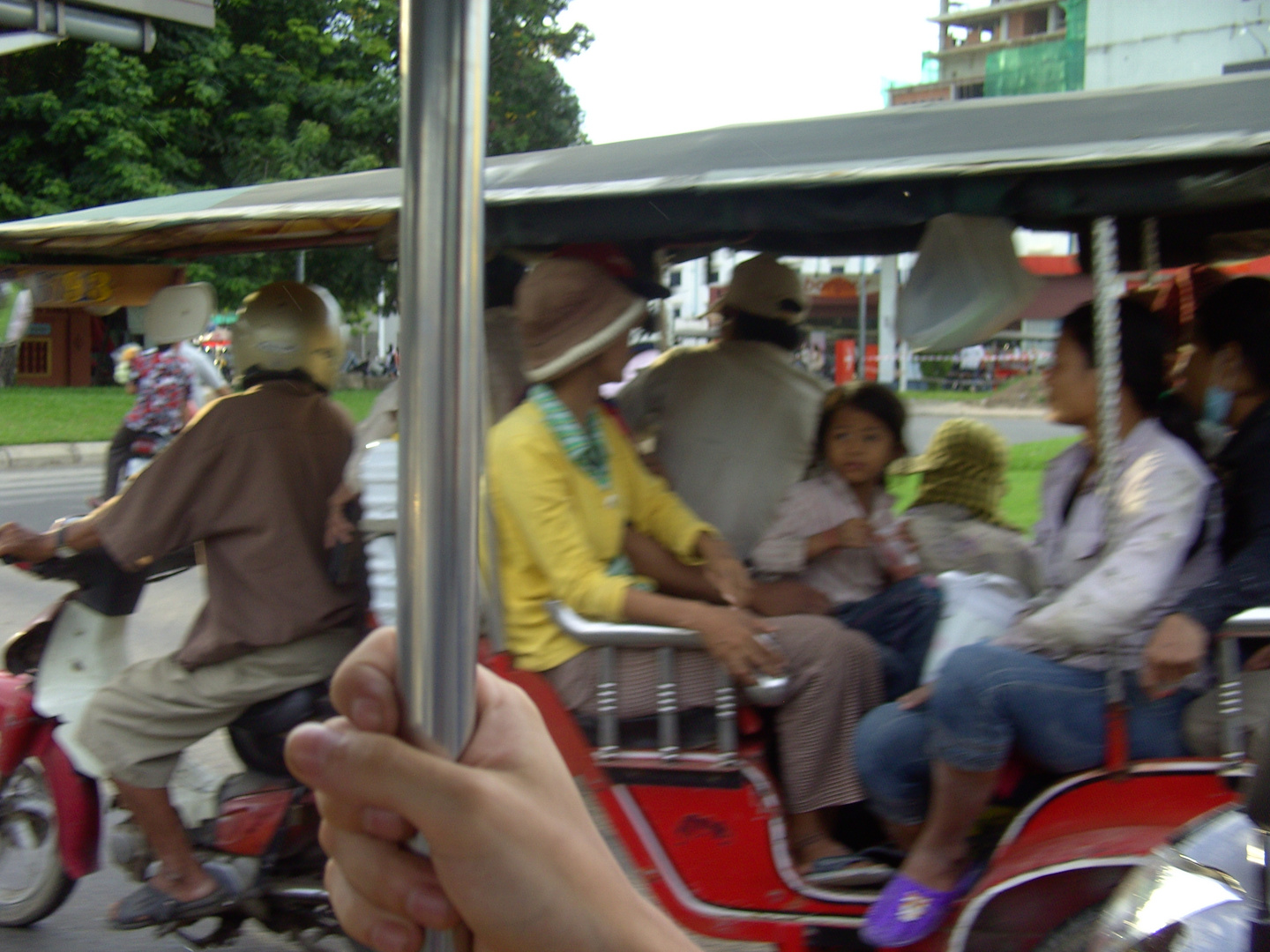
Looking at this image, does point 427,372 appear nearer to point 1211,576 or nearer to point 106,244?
point 1211,576

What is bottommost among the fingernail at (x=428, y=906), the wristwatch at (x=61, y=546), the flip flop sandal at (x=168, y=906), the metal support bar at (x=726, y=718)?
the flip flop sandal at (x=168, y=906)

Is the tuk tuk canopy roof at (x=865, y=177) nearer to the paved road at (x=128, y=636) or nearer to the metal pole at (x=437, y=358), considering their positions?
the paved road at (x=128, y=636)

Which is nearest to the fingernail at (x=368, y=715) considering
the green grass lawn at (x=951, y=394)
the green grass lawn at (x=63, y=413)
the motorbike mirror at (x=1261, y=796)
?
the motorbike mirror at (x=1261, y=796)

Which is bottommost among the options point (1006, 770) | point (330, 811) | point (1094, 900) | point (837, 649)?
point (1094, 900)

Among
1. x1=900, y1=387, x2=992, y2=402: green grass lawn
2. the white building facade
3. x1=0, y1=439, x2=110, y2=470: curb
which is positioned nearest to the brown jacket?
x1=0, y1=439, x2=110, y2=470: curb

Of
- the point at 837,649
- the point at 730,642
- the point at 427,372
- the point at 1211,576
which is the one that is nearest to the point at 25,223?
the point at 730,642

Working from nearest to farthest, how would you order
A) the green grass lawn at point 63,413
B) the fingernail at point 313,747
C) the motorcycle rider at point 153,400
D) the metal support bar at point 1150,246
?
the fingernail at point 313,747, the metal support bar at point 1150,246, the motorcycle rider at point 153,400, the green grass lawn at point 63,413

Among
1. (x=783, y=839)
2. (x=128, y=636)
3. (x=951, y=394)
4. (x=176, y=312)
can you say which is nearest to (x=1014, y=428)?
(x=951, y=394)

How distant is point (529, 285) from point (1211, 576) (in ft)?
5.20

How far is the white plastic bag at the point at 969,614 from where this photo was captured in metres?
2.72

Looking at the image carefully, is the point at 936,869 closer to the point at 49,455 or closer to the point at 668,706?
the point at 668,706

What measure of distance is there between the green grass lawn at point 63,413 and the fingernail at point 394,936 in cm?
1251

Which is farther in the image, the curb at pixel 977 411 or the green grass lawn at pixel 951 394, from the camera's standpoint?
the green grass lawn at pixel 951 394

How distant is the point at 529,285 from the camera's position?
2760mm
